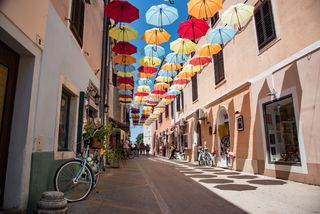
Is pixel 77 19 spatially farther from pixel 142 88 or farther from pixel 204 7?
pixel 142 88

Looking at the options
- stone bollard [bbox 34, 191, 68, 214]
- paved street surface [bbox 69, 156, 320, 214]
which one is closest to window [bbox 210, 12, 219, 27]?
paved street surface [bbox 69, 156, 320, 214]

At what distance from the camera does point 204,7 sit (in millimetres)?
8414

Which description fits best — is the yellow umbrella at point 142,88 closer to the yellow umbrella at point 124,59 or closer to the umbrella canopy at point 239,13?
the yellow umbrella at point 124,59

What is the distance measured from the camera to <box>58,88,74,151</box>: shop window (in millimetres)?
6176

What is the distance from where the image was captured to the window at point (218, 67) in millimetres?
13266

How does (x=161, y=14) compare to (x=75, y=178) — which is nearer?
(x=75, y=178)

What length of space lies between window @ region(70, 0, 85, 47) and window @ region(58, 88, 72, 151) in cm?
176

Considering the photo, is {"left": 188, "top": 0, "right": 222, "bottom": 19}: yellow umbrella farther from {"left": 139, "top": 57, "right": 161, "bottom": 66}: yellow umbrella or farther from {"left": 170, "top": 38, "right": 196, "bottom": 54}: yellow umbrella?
{"left": 139, "top": 57, "right": 161, "bottom": 66}: yellow umbrella

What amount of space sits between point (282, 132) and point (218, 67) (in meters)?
6.13

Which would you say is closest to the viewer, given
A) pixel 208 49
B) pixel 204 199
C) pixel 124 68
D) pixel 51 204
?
pixel 51 204

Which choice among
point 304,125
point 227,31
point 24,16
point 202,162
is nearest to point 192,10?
point 227,31

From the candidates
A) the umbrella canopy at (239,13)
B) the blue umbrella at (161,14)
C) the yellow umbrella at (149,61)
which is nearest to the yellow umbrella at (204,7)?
the umbrella canopy at (239,13)

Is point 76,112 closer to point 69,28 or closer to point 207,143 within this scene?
point 69,28

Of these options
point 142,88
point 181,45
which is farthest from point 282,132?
point 142,88
